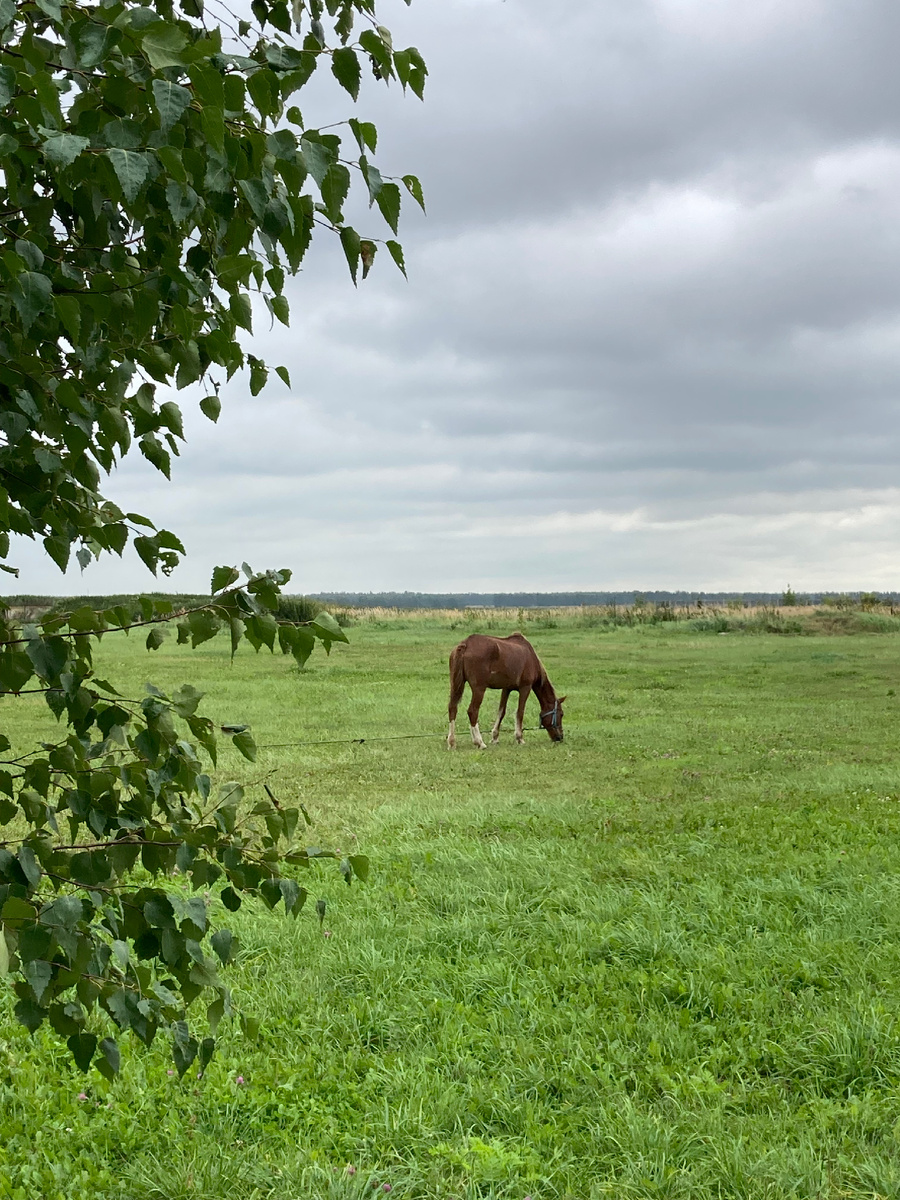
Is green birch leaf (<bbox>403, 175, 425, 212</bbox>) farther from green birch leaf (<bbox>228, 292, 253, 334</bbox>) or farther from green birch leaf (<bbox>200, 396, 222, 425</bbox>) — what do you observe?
green birch leaf (<bbox>200, 396, 222, 425</bbox>)

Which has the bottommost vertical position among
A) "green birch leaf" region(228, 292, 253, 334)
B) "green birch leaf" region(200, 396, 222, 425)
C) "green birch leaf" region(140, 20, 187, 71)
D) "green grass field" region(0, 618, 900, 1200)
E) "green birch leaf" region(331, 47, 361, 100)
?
"green grass field" region(0, 618, 900, 1200)

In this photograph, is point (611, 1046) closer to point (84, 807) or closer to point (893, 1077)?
point (893, 1077)

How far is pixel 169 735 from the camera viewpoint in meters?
2.41

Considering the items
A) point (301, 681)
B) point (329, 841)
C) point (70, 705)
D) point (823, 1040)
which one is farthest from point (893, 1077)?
point (301, 681)

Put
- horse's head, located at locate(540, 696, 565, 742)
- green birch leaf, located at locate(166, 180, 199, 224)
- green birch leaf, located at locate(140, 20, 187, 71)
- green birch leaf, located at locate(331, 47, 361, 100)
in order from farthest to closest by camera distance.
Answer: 1. horse's head, located at locate(540, 696, 565, 742)
2. green birch leaf, located at locate(331, 47, 361, 100)
3. green birch leaf, located at locate(166, 180, 199, 224)
4. green birch leaf, located at locate(140, 20, 187, 71)

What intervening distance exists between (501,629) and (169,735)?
39.7 meters

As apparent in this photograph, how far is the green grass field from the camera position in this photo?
12.8 feet

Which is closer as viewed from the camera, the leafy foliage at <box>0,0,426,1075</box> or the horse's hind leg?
the leafy foliage at <box>0,0,426,1075</box>

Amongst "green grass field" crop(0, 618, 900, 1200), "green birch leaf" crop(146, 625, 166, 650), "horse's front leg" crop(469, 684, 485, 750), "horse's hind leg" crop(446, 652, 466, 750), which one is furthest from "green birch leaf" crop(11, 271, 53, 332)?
"horse's hind leg" crop(446, 652, 466, 750)

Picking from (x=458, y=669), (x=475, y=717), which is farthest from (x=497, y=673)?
(x=475, y=717)

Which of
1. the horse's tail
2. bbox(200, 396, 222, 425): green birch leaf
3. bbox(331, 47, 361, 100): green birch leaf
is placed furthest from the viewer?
the horse's tail

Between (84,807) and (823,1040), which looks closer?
(84,807)

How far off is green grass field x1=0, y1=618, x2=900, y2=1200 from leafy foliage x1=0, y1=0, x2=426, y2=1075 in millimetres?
1800

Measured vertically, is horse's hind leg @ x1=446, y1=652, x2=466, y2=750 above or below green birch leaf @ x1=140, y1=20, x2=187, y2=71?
below
